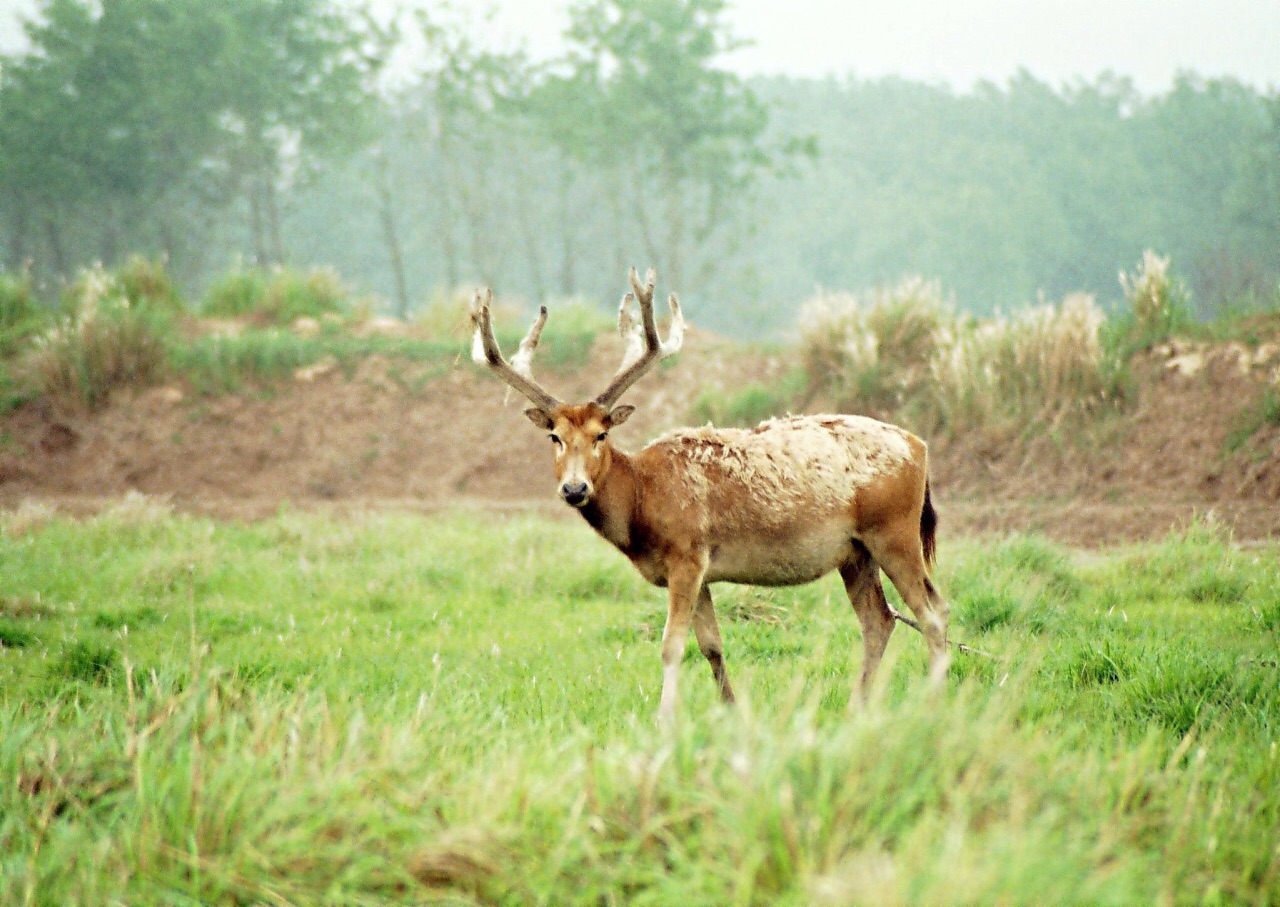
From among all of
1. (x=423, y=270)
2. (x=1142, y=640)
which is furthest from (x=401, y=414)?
(x=423, y=270)

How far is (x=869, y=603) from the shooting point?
21.3 ft

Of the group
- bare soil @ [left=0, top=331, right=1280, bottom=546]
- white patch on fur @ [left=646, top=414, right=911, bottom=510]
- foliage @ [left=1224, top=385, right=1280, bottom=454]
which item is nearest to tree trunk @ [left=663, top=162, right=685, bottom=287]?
bare soil @ [left=0, top=331, right=1280, bottom=546]

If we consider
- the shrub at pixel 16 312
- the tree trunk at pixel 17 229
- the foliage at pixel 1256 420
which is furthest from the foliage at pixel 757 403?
the tree trunk at pixel 17 229

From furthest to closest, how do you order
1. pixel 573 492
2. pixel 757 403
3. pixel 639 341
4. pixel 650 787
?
pixel 757 403 < pixel 639 341 < pixel 573 492 < pixel 650 787

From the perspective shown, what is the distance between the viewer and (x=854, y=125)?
293 feet

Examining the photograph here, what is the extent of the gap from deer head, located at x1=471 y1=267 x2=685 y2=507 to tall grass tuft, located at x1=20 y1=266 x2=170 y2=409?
14.7 meters

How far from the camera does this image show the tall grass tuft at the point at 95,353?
18.4 metres

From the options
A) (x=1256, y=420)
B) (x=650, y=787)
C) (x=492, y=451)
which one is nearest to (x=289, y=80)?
(x=492, y=451)

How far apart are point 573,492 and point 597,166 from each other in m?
42.1

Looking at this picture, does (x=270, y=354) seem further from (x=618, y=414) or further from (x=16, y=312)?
(x=618, y=414)

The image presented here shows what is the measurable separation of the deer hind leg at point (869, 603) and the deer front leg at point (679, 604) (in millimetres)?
1074

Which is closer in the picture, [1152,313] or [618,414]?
[618,414]

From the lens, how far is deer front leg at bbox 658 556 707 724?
5.72 metres

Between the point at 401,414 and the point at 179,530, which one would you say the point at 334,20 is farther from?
the point at 179,530
